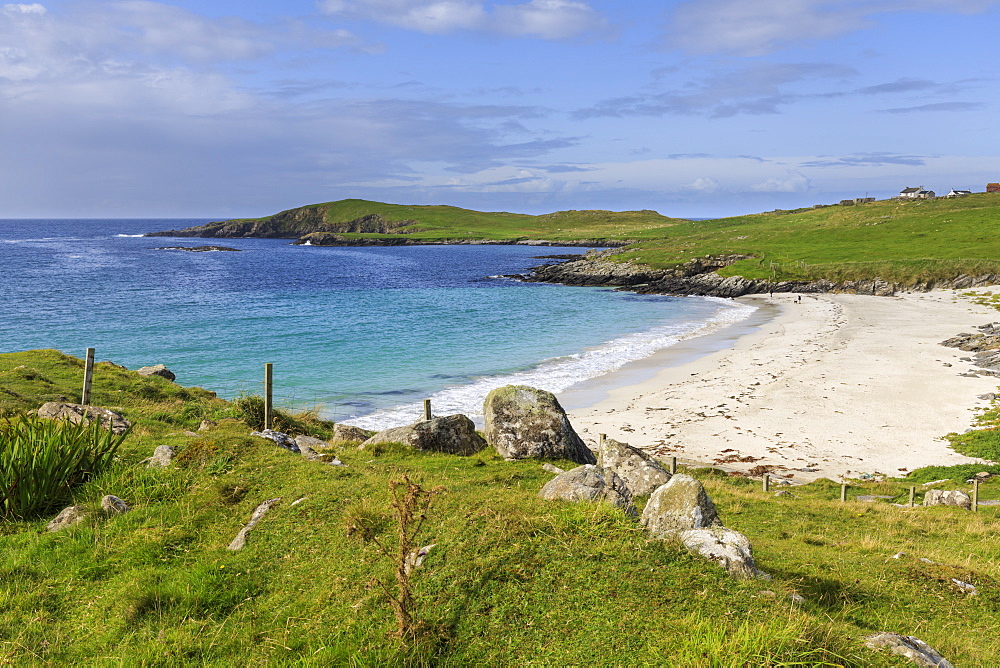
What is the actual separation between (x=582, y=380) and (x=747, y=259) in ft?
245

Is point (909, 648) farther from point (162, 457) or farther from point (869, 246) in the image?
point (869, 246)

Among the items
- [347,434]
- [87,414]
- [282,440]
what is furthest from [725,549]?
[347,434]

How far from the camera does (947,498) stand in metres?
18.0

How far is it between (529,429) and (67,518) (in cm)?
1002

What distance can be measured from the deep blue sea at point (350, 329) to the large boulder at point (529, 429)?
12.9m

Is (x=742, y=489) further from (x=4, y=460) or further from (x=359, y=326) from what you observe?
(x=359, y=326)

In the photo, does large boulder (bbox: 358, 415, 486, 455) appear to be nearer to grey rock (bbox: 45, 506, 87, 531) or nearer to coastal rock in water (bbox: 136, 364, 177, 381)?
grey rock (bbox: 45, 506, 87, 531)

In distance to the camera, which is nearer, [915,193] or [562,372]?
[562,372]

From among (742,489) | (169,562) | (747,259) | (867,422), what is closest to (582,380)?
(867,422)

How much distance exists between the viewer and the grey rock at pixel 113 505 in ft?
32.7

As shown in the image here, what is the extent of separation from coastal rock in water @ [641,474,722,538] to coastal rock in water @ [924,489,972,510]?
533 inches

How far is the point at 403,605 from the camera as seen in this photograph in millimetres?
6410

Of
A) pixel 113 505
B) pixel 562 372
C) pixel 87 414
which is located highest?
pixel 87 414

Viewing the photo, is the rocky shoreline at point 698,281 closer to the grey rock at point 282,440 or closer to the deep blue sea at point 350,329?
the deep blue sea at point 350,329
